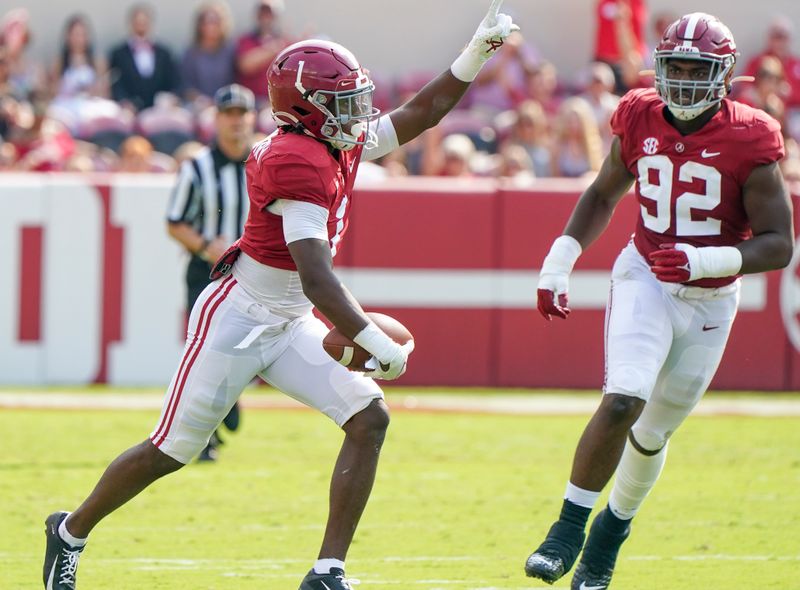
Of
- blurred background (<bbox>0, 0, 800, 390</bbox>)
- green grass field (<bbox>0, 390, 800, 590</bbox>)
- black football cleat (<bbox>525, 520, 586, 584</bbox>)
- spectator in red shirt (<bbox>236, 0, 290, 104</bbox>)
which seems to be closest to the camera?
black football cleat (<bbox>525, 520, 586, 584</bbox>)

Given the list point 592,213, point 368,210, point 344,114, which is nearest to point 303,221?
point 344,114

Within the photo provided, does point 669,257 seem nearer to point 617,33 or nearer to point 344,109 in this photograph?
point 344,109

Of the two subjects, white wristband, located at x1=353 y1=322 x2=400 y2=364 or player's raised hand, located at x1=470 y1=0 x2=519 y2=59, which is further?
player's raised hand, located at x1=470 y1=0 x2=519 y2=59

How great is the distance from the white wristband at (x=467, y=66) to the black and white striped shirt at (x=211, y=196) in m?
2.59

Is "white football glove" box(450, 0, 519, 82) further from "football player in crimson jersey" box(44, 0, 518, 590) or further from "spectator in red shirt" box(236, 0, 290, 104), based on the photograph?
"spectator in red shirt" box(236, 0, 290, 104)

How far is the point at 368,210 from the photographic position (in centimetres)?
985

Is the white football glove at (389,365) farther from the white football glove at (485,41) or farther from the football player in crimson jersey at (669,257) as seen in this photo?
the white football glove at (485,41)

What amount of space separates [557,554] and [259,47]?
812 centimetres

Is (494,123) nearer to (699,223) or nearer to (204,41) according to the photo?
(204,41)

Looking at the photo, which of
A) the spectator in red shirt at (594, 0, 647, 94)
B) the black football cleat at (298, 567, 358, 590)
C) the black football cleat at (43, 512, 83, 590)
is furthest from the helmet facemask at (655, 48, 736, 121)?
the spectator in red shirt at (594, 0, 647, 94)

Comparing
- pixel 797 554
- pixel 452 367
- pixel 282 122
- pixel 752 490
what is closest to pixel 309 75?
pixel 282 122

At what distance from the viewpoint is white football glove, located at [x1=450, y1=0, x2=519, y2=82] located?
479 centimetres

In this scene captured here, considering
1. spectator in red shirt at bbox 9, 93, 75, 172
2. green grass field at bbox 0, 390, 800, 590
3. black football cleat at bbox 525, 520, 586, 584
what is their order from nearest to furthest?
black football cleat at bbox 525, 520, 586, 584, green grass field at bbox 0, 390, 800, 590, spectator in red shirt at bbox 9, 93, 75, 172

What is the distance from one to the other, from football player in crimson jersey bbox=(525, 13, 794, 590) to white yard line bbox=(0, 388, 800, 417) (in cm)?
423
